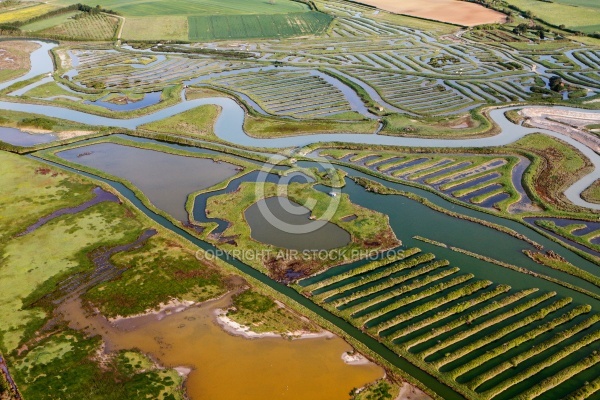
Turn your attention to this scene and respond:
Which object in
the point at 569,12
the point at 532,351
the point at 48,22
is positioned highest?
the point at 569,12

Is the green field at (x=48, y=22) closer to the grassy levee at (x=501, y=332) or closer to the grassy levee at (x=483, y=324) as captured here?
the grassy levee at (x=483, y=324)

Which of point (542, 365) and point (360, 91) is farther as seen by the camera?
point (360, 91)


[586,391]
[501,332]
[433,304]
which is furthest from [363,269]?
[586,391]

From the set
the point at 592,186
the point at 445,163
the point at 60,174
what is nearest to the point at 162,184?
the point at 60,174

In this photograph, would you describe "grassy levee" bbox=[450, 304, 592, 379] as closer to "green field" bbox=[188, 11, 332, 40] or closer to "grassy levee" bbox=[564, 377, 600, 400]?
"grassy levee" bbox=[564, 377, 600, 400]

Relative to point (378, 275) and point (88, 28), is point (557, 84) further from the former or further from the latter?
point (88, 28)

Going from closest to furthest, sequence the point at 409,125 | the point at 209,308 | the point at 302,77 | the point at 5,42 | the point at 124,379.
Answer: the point at 124,379, the point at 209,308, the point at 409,125, the point at 302,77, the point at 5,42

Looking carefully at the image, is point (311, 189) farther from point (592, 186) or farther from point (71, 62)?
point (71, 62)

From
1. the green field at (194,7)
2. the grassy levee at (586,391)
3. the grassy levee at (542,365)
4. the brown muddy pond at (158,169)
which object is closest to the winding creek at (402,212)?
the brown muddy pond at (158,169)
